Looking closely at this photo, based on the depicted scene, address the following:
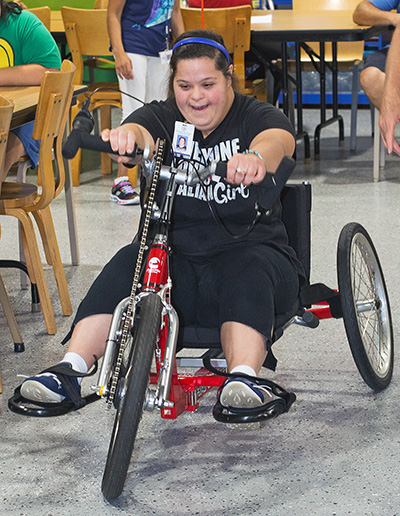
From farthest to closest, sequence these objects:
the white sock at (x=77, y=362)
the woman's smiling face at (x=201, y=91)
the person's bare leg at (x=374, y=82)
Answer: the person's bare leg at (x=374, y=82), the woman's smiling face at (x=201, y=91), the white sock at (x=77, y=362)

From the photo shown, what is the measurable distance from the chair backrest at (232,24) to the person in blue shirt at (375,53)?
70 cm

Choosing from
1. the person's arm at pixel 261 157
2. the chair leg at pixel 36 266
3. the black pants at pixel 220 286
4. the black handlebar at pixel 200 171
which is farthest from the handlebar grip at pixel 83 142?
the chair leg at pixel 36 266

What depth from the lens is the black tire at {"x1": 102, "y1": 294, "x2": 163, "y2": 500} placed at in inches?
73.3

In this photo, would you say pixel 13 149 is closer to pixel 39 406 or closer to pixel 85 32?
pixel 39 406

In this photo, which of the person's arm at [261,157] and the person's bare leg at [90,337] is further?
the person's bare leg at [90,337]

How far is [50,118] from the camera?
3.03m

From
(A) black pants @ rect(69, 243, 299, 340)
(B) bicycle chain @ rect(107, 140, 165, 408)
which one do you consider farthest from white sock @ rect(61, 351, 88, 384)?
(B) bicycle chain @ rect(107, 140, 165, 408)

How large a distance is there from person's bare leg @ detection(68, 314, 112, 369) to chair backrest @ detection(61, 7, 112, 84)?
132 inches

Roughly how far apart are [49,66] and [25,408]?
1.98 metres

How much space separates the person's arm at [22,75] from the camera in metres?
3.57

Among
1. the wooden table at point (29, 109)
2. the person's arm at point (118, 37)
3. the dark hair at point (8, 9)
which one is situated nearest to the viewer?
the wooden table at point (29, 109)

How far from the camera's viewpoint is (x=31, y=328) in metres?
3.23

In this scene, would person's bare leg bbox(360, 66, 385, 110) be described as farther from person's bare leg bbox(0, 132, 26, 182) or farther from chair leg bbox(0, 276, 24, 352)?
chair leg bbox(0, 276, 24, 352)

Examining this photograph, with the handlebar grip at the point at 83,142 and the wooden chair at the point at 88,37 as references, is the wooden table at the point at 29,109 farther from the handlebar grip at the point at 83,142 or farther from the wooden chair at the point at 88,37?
the wooden chair at the point at 88,37
